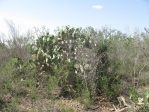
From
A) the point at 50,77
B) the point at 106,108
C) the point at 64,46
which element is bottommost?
the point at 106,108

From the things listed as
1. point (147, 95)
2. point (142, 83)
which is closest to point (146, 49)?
point (142, 83)

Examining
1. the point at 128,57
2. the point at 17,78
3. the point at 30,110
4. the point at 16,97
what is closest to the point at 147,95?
the point at 30,110

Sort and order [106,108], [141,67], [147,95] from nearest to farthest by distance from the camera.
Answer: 1. [147,95]
2. [106,108]
3. [141,67]

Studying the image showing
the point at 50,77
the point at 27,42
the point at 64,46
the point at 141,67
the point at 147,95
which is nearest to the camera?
the point at 147,95

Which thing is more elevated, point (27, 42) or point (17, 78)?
point (27, 42)

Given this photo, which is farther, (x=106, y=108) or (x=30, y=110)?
(x=106, y=108)

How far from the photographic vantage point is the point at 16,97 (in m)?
8.66

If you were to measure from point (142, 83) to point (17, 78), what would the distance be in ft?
12.0

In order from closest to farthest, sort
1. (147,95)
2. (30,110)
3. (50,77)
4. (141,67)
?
(147,95), (30,110), (50,77), (141,67)

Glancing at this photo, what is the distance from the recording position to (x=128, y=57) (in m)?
12.2

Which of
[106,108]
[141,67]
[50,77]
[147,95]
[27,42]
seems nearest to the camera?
[147,95]

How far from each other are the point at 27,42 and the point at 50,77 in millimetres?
4042

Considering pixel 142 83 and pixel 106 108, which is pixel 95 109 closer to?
pixel 106 108

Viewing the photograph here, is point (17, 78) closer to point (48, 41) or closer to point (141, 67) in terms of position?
point (48, 41)
